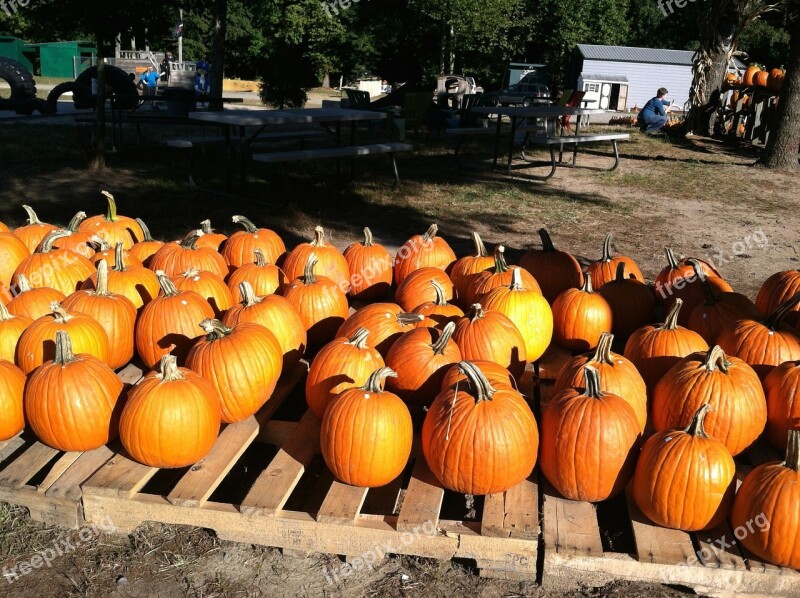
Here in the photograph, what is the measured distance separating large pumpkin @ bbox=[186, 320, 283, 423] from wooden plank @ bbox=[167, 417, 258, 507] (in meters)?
0.08

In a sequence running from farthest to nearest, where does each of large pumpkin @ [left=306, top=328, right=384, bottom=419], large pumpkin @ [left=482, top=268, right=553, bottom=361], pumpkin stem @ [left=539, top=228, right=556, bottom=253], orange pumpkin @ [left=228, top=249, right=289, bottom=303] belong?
1. pumpkin stem @ [left=539, top=228, right=556, bottom=253]
2. orange pumpkin @ [left=228, top=249, right=289, bottom=303]
3. large pumpkin @ [left=482, top=268, right=553, bottom=361]
4. large pumpkin @ [left=306, top=328, right=384, bottom=419]

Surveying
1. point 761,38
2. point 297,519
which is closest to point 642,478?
point 297,519

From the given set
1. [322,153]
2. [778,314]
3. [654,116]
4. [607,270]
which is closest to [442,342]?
[778,314]

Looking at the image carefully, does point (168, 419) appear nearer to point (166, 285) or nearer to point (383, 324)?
point (166, 285)

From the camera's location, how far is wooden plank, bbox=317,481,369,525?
8.80 ft

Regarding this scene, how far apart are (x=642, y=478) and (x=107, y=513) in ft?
7.06

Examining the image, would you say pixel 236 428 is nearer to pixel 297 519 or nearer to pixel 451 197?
pixel 297 519

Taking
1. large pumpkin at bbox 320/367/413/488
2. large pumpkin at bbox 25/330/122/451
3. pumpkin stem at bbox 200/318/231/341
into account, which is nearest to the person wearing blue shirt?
pumpkin stem at bbox 200/318/231/341

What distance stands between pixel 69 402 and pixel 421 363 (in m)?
1.55

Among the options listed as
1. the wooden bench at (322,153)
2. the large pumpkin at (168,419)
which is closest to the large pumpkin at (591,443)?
the large pumpkin at (168,419)

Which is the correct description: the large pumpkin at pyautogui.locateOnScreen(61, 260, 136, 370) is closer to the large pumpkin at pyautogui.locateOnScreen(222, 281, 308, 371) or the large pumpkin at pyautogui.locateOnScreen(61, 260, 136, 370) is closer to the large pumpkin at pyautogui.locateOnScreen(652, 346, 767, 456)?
the large pumpkin at pyautogui.locateOnScreen(222, 281, 308, 371)

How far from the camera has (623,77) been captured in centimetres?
3922

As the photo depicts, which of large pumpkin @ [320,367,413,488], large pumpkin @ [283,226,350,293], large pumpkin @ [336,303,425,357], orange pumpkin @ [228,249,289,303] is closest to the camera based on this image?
large pumpkin @ [320,367,413,488]

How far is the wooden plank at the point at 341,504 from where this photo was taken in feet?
8.80
